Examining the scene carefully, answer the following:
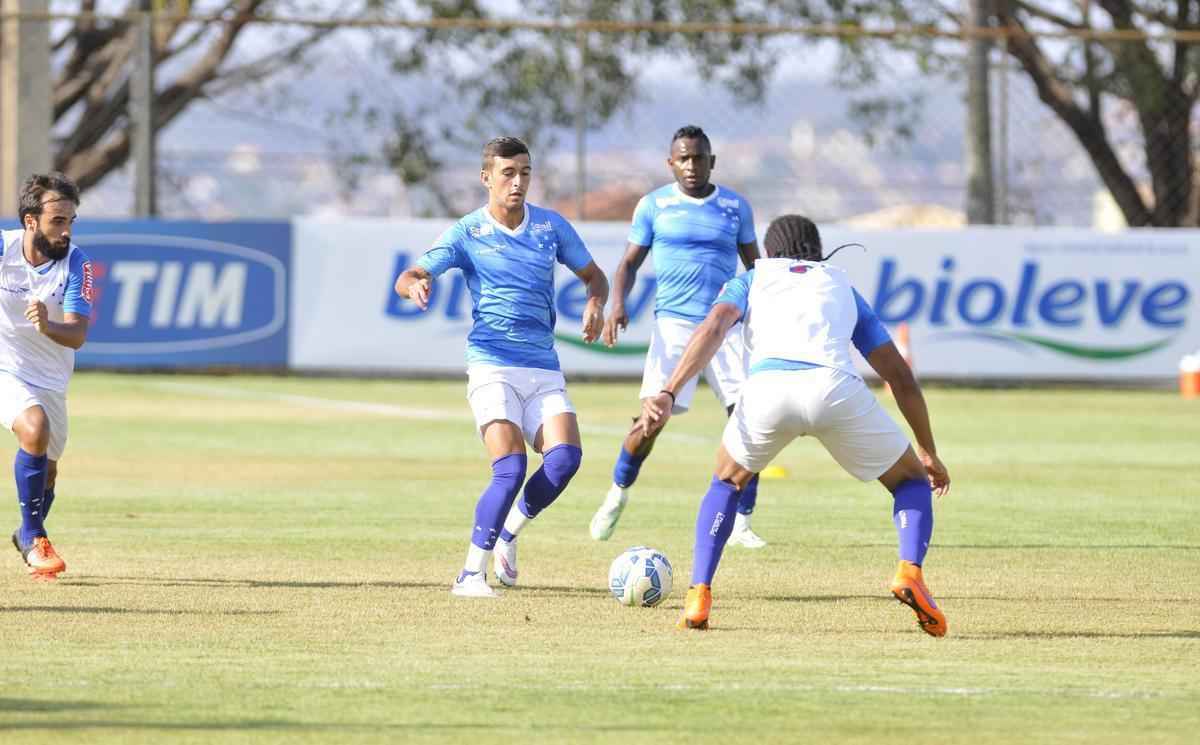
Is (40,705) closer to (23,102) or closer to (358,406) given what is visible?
(358,406)

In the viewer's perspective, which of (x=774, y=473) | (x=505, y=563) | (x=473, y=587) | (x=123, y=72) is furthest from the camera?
(x=123, y=72)

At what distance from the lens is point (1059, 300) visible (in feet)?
80.2

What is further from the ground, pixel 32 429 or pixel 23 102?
pixel 23 102

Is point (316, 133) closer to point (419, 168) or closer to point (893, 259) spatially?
point (419, 168)

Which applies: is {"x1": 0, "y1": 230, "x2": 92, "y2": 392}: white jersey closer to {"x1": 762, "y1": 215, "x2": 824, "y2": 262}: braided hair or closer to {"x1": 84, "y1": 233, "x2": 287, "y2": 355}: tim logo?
{"x1": 762, "y1": 215, "x2": 824, "y2": 262}: braided hair

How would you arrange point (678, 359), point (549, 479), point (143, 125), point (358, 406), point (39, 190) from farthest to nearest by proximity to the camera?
point (143, 125) < point (358, 406) < point (678, 359) < point (549, 479) < point (39, 190)

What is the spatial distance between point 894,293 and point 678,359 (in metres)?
11.9

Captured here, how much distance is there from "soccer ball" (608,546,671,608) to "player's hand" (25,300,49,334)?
9.20ft

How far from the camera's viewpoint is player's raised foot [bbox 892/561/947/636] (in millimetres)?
8641

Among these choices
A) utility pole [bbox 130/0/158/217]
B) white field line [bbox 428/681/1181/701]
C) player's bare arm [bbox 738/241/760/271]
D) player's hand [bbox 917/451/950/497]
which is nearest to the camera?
white field line [bbox 428/681/1181/701]

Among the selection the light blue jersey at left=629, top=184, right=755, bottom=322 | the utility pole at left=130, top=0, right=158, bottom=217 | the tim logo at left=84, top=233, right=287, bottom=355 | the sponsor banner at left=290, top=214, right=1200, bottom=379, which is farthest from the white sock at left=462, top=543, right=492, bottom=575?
the utility pole at left=130, top=0, right=158, bottom=217

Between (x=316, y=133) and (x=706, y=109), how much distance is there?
5.14 metres

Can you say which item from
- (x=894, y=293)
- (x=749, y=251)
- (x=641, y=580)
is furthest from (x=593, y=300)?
(x=894, y=293)

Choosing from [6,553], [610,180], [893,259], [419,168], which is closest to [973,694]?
[6,553]
